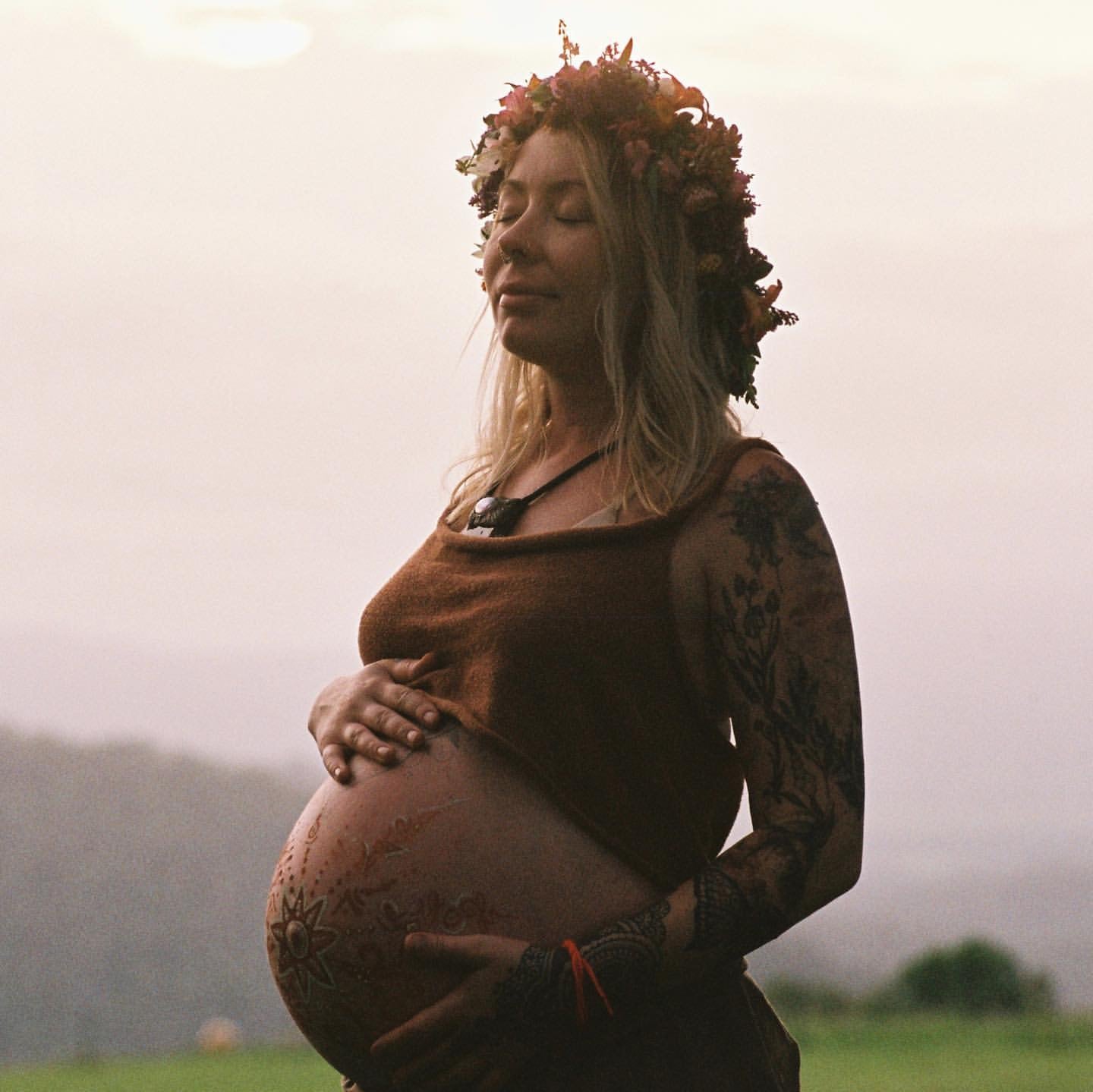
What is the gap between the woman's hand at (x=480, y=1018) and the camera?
233 centimetres

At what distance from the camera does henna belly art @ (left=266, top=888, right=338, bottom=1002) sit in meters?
2.48

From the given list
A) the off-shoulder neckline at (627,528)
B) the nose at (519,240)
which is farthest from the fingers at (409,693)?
the nose at (519,240)

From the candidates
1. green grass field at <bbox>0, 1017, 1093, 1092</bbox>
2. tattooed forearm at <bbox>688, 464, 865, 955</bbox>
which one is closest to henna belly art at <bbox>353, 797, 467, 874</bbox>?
tattooed forearm at <bbox>688, 464, 865, 955</bbox>

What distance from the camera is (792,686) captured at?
2.40 meters

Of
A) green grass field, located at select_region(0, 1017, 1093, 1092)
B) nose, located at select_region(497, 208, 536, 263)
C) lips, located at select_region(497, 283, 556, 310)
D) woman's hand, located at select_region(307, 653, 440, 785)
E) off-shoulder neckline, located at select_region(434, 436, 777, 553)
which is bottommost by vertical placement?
green grass field, located at select_region(0, 1017, 1093, 1092)

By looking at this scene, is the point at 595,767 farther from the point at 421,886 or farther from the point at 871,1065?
the point at 871,1065

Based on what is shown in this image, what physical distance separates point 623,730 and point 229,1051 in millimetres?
7716

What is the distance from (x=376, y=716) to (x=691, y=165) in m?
1.10

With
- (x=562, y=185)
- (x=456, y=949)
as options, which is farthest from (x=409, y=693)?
(x=562, y=185)

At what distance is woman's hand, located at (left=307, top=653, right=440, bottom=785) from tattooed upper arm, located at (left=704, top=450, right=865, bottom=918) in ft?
1.63

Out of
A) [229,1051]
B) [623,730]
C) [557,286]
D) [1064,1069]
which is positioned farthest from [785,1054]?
[229,1051]

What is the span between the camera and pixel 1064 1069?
26.3ft

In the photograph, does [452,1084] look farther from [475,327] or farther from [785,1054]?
[475,327]

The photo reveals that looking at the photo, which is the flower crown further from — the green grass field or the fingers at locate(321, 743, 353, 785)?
the green grass field
